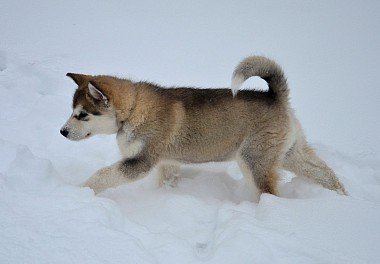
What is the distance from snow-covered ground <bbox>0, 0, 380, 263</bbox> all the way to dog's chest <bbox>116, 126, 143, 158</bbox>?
1.50 feet

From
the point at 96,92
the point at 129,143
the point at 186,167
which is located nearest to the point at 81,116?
the point at 96,92

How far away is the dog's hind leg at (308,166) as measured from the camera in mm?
5016

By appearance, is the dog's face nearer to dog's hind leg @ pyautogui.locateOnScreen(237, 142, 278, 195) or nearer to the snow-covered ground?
the snow-covered ground

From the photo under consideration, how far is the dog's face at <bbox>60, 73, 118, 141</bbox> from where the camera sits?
183 inches

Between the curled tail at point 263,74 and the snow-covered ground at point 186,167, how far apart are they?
1.20 m

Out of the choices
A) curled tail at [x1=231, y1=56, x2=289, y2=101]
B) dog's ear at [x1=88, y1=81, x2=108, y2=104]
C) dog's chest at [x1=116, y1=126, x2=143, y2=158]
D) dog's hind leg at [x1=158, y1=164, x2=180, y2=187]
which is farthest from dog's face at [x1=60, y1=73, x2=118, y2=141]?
curled tail at [x1=231, y1=56, x2=289, y2=101]

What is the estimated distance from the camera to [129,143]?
471 centimetres

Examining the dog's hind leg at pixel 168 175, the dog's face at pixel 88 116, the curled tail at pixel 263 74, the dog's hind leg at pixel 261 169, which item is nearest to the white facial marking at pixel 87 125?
the dog's face at pixel 88 116

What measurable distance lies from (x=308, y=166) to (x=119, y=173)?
7.63ft

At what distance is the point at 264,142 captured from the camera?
4727mm

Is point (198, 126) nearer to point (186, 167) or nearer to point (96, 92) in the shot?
point (186, 167)

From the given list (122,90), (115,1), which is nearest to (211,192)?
(122,90)

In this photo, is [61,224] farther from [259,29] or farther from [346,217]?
[259,29]

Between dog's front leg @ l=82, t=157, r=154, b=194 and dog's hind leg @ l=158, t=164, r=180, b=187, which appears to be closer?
dog's front leg @ l=82, t=157, r=154, b=194
